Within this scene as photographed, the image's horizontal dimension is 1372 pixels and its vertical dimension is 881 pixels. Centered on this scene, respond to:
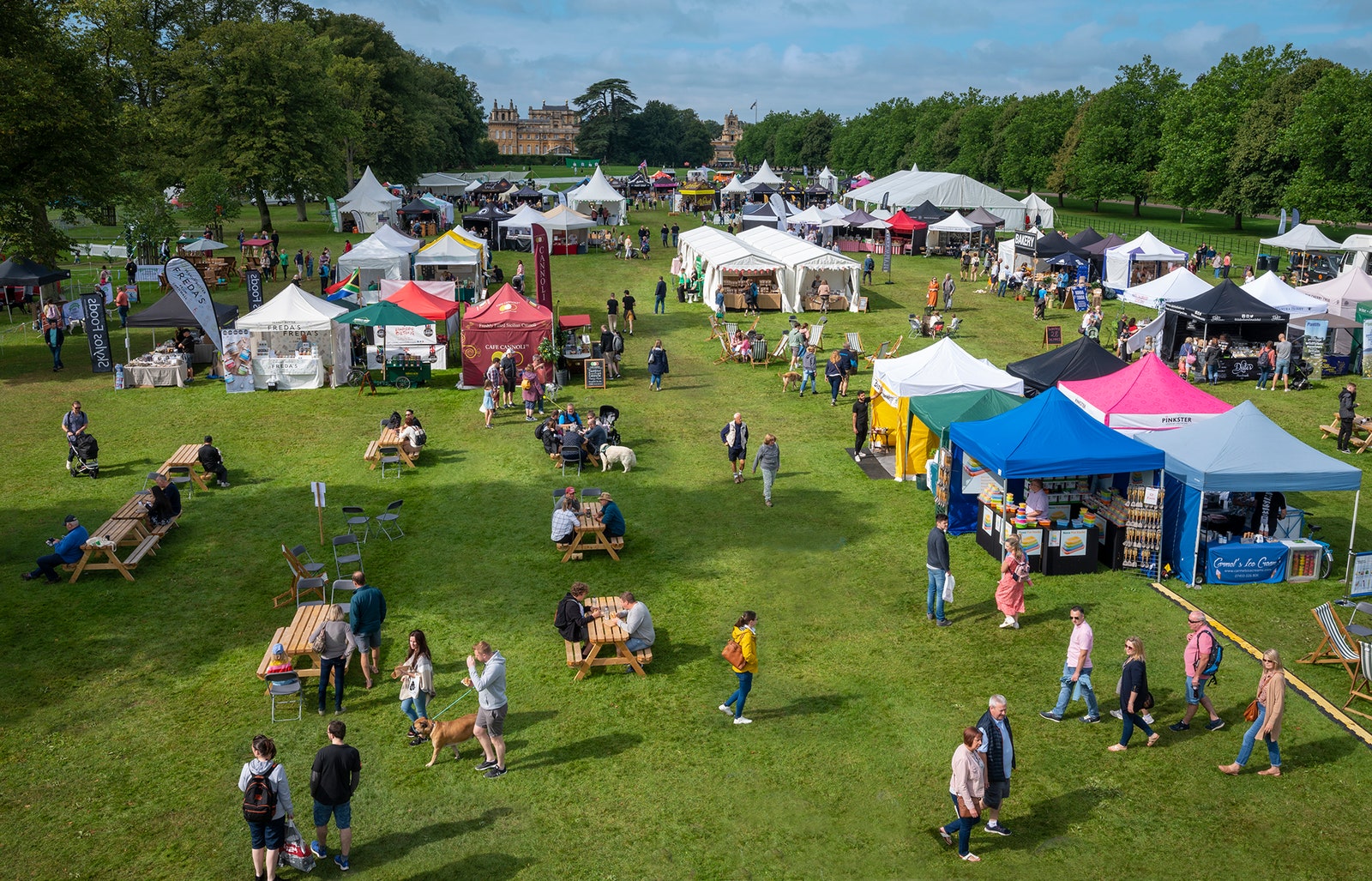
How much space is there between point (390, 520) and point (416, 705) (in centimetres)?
577

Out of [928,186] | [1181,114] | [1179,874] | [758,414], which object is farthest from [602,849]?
[1181,114]

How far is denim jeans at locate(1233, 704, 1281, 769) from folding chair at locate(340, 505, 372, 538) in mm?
11225

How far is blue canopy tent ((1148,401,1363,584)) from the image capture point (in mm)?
12328

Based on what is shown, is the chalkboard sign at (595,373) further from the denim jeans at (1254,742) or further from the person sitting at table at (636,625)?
the denim jeans at (1254,742)

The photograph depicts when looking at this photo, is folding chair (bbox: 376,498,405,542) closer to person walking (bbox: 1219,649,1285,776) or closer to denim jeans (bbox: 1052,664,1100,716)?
denim jeans (bbox: 1052,664,1100,716)

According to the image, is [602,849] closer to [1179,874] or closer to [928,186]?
[1179,874]

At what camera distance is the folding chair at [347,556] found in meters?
13.0

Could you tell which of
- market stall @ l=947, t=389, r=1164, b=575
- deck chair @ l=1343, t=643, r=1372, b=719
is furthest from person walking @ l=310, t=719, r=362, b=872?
deck chair @ l=1343, t=643, r=1372, b=719

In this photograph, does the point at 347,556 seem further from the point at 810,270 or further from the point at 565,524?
the point at 810,270

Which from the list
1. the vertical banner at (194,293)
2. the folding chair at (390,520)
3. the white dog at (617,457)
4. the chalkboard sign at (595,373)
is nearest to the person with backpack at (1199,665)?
the white dog at (617,457)

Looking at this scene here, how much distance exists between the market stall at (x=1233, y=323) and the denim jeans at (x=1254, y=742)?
704 inches

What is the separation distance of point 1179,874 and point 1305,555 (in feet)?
23.6

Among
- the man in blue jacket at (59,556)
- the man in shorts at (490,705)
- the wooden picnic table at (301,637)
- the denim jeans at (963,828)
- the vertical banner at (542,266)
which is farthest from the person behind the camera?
the vertical banner at (542,266)

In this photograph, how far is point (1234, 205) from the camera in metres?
51.1
